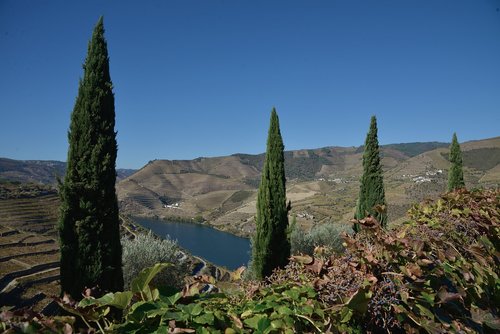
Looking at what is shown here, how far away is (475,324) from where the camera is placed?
165 cm

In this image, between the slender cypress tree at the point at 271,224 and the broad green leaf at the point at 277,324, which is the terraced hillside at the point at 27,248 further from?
the slender cypress tree at the point at 271,224

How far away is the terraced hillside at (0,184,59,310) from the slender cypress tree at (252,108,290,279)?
22.6 ft

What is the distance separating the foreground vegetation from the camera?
1.16 m

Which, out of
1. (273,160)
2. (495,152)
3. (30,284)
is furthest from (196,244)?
(495,152)

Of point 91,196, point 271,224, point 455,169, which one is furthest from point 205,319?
point 455,169

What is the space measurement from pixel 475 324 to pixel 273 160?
12.6 m

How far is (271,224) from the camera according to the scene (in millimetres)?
13008

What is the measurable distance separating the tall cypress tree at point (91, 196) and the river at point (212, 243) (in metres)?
51.1

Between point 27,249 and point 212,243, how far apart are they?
5159 cm

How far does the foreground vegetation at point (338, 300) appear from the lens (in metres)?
1.16

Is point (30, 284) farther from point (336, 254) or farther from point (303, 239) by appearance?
point (336, 254)

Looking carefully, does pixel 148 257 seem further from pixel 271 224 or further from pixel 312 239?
pixel 312 239

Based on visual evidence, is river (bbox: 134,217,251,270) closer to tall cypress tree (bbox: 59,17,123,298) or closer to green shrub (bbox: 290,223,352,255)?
green shrub (bbox: 290,223,352,255)

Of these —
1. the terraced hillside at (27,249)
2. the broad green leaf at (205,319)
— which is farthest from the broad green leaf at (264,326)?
the terraced hillside at (27,249)
